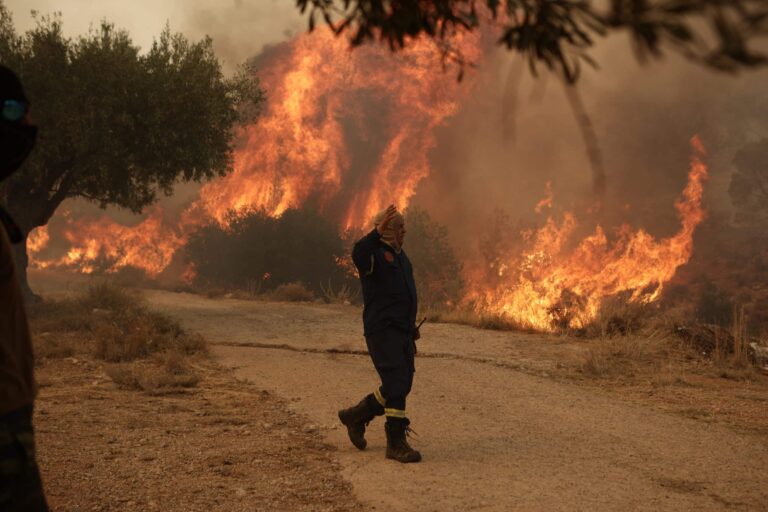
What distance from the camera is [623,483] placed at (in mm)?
6480

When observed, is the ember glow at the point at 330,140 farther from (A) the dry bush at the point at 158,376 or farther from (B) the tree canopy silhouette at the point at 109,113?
(A) the dry bush at the point at 158,376

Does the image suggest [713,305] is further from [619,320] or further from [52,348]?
[52,348]

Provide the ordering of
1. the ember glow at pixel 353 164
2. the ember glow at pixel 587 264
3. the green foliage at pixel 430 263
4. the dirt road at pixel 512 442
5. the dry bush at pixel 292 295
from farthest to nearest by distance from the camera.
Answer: the ember glow at pixel 353 164 → the green foliage at pixel 430 263 → the ember glow at pixel 587 264 → the dry bush at pixel 292 295 → the dirt road at pixel 512 442

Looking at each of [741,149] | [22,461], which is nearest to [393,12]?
[22,461]

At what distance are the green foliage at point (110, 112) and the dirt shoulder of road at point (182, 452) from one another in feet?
32.7

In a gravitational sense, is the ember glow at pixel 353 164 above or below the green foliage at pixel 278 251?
above

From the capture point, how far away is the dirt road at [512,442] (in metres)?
6.10

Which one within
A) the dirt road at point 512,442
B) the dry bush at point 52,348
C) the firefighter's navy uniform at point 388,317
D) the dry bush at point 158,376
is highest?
the firefighter's navy uniform at point 388,317

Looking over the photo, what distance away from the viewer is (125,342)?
13391mm

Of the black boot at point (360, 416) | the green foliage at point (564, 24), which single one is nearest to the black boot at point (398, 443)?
the black boot at point (360, 416)

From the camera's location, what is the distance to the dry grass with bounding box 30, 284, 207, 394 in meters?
10.7

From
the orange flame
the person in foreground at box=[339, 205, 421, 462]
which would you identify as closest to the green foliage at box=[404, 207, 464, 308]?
the orange flame

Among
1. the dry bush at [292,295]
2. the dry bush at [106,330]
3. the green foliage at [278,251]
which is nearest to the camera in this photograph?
the dry bush at [106,330]

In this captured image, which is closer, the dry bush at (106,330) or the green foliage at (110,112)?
the dry bush at (106,330)
